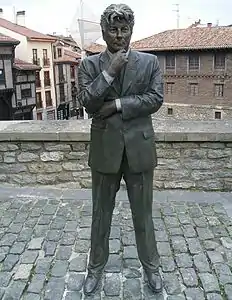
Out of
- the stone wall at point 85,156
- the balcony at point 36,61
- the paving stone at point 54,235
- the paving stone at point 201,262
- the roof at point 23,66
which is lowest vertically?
the paving stone at point 201,262

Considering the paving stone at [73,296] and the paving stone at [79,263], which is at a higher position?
the paving stone at [79,263]

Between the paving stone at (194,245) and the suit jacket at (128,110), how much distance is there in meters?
1.21

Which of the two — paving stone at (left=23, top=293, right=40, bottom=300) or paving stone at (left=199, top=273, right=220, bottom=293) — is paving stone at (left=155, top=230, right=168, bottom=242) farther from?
paving stone at (left=23, top=293, right=40, bottom=300)

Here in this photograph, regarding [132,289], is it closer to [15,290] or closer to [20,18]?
[15,290]

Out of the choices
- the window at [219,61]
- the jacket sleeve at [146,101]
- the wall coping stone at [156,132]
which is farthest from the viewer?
the window at [219,61]

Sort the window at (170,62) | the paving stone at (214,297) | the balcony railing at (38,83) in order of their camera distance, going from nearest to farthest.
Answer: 1. the paving stone at (214,297)
2. the window at (170,62)
3. the balcony railing at (38,83)

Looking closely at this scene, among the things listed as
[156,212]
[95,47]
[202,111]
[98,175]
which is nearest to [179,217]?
[156,212]

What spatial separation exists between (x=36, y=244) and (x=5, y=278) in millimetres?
589

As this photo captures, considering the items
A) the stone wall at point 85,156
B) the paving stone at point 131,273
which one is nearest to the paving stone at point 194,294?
the paving stone at point 131,273

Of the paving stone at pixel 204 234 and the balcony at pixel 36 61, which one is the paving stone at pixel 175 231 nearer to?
Answer: the paving stone at pixel 204 234

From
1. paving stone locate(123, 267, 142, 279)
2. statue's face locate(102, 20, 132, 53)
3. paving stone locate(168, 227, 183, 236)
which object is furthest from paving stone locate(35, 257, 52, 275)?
statue's face locate(102, 20, 132, 53)

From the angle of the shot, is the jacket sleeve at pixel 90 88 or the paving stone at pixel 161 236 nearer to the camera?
the jacket sleeve at pixel 90 88

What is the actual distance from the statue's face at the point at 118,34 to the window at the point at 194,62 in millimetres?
24321

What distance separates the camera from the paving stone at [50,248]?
134 inches
